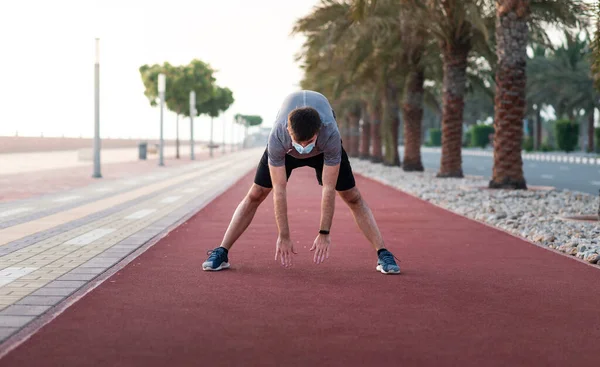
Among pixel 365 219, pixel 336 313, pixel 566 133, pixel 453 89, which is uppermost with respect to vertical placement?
pixel 453 89

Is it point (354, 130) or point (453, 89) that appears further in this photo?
point (354, 130)

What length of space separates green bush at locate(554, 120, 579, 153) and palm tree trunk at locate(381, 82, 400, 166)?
23.8m

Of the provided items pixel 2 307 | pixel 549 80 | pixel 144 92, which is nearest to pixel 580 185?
pixel 2 307

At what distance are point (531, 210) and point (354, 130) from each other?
38.9 m

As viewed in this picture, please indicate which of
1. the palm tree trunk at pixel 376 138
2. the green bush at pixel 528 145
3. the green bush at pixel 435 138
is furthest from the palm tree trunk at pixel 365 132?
the green bush at pixel 435 138

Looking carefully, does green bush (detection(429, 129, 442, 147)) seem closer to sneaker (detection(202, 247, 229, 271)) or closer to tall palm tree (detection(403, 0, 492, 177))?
tall palm tree (detection(403, 0, 492, 177))

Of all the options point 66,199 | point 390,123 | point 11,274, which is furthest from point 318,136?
point 390,123

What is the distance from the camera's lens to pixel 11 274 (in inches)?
278

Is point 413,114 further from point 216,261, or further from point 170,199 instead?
point 216,261

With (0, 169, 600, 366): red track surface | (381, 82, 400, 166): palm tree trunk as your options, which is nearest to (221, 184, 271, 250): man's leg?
(0, 169, 600, 366): red track surface

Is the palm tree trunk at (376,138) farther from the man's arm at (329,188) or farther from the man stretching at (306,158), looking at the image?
the man's arm at (329,188)

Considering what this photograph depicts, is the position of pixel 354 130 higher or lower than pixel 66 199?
higher

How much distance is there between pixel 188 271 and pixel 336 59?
26610 mm

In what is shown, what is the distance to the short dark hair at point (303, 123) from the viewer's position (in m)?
5.64
